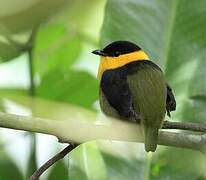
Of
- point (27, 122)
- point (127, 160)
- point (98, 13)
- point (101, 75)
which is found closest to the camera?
point (27, 122)

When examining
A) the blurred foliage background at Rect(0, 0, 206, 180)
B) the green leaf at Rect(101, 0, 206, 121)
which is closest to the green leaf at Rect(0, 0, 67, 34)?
the blurred foliage background at Rect(0, 0, 206, 180)

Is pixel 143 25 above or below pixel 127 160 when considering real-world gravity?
above

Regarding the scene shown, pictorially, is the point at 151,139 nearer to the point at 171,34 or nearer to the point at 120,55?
the point at 171,34

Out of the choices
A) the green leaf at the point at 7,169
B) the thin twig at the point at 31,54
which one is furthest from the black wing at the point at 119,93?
the green leaf at the point at 7,169

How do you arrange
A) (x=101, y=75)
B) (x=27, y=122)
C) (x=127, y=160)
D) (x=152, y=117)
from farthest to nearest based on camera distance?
1. (x=101, y=75)
2. (x=127, y=160)
3. (x=152, y=117)
4. (x=27, y=122)

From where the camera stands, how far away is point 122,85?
208 cm

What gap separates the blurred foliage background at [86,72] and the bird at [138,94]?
0.07 meters

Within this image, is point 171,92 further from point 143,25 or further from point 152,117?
point 143,25

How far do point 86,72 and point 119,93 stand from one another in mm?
337

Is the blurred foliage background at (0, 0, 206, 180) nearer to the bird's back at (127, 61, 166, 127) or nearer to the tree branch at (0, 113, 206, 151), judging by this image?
the bird's back at (127, 61, 166, 127)

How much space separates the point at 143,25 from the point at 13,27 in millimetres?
429

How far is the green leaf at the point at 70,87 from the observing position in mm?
2232

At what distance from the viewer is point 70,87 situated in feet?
7.62

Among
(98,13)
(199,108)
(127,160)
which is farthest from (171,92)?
(98,13)
